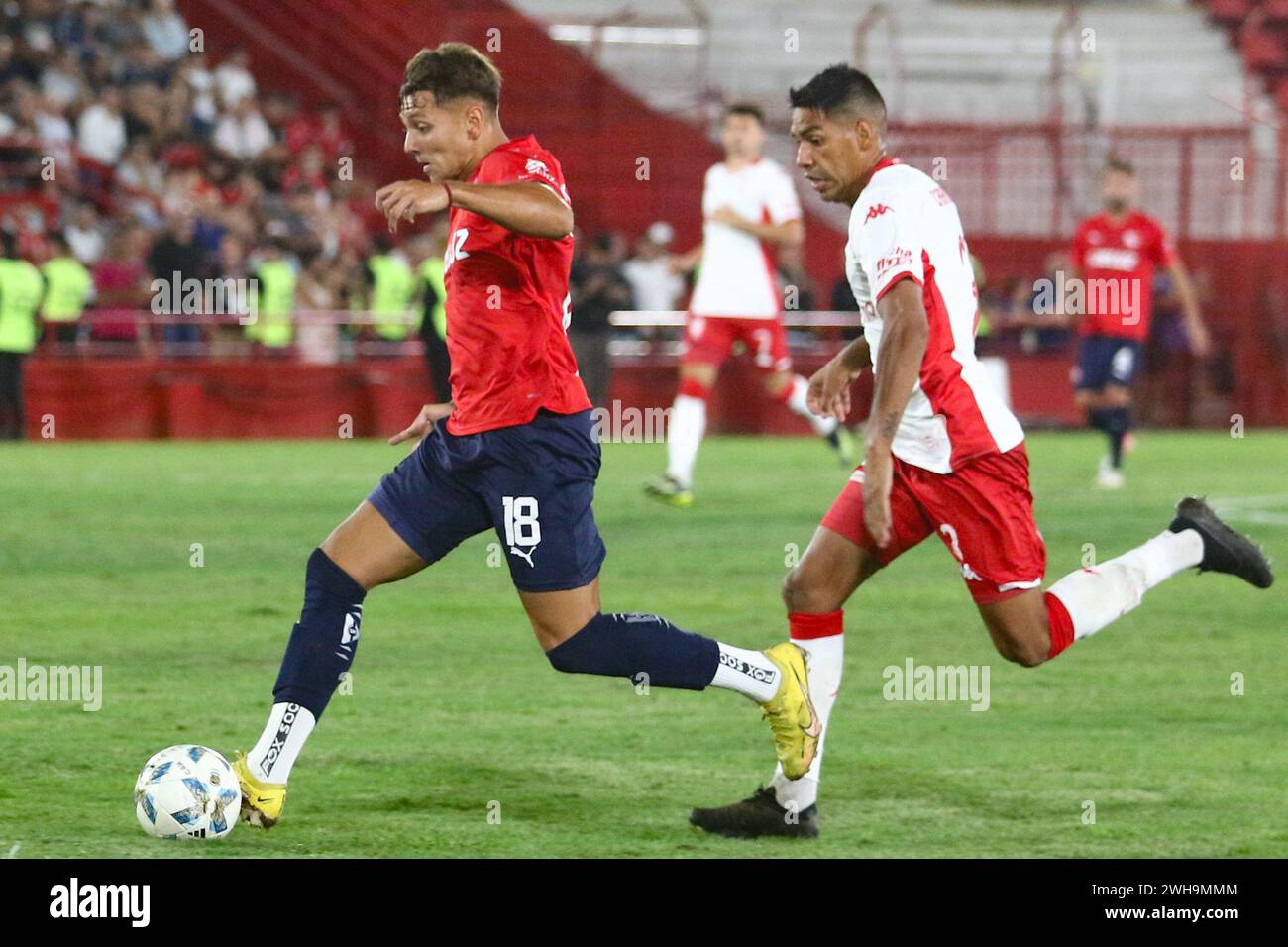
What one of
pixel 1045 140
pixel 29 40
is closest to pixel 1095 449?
pixel 1045 140

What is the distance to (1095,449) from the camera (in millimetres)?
21906

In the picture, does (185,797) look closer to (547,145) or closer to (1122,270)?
(1122,270)

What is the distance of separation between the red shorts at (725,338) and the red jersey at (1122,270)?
2.92 m

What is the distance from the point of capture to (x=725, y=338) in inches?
612

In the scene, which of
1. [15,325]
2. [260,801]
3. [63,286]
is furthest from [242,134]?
[260,801]

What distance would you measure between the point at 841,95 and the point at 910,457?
1037mm

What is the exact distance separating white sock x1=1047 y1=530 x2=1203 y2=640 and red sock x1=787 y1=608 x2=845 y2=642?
2.20 feet

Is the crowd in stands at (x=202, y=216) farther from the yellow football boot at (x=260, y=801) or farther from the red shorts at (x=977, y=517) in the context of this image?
the yellow football boot at (x=260, y=801)

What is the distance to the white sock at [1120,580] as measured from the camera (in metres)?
6.29

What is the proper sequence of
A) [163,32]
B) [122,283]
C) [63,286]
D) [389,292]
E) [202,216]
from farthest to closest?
[163,32] < [389,292] < [202,216] < [122,283] < [63,286]

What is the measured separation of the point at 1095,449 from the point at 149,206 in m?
11.0

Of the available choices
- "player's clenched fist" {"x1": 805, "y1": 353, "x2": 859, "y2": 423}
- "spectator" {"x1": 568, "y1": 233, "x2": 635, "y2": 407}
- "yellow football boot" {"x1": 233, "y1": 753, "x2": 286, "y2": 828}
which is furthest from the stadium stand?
"yellow football boot" {"x1": 233, "y1": 753, "x2": 286, "y2": 828}

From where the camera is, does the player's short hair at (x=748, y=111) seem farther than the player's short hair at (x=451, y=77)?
Yes

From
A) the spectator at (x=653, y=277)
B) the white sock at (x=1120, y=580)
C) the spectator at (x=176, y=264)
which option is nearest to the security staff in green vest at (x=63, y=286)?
the spectator at (x=176, y=264)
